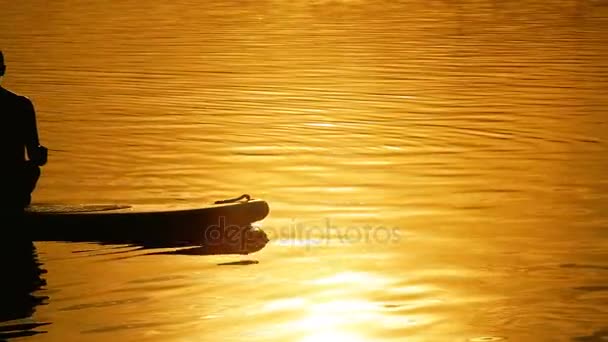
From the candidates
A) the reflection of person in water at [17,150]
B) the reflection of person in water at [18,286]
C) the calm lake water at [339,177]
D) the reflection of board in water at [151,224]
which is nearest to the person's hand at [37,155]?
the reflection of person in water at [17,150]

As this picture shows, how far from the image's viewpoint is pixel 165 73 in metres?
31.9

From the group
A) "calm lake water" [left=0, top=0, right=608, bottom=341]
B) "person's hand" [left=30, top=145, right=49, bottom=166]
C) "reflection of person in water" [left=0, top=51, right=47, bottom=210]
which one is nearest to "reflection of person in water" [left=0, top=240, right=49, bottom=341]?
"calm lake water" [left=0, top=0, right=608, bottom=341]

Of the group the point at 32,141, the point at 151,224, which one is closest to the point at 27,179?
the point at 32,141

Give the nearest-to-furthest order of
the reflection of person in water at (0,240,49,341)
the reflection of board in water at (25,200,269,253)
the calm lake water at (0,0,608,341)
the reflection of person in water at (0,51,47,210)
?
the reflection of person in water at (0,240,49,341), the calm lake water at (0,0,608,341), the reflection of person in water at (0,51,47,210), the reflection of board in water at (25,200,269,253)

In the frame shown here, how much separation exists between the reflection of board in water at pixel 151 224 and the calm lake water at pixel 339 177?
0.18m

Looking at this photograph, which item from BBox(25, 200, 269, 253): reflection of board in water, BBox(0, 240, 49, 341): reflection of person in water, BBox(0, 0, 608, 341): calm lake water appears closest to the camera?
BBox(0, 240, 49, 341): reflection of person in water

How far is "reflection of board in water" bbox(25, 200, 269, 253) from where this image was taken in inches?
516

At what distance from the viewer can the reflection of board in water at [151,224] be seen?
13.1 m

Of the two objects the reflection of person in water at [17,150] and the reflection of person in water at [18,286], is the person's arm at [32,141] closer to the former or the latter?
the reflection of person in water at [17,150]

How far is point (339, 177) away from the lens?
1817 centimetres

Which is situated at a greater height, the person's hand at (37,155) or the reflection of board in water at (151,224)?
the person's hand at (37,155)

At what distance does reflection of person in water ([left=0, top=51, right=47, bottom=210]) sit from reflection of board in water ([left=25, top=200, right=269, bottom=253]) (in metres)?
0.22

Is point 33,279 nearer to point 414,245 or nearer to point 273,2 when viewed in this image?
point 414,245

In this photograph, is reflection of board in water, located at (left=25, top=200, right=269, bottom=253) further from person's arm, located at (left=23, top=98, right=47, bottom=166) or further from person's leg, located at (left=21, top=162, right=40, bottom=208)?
person's arm, located at (left=23, top=98, right=47, bottom=166)
